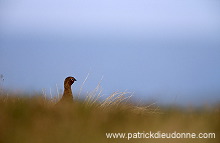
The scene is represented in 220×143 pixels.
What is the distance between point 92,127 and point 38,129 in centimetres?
60

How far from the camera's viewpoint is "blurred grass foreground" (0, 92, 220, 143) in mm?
4770

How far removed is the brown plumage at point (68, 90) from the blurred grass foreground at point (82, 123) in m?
0.25

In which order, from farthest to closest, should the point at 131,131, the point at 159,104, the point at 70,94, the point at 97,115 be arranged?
the point at 159,104, the point at 70,94, the point at 97,115, the point at 131,131

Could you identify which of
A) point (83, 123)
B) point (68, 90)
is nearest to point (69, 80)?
point (68, 90)

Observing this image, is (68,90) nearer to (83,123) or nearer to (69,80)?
(69,80)

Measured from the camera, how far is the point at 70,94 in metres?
6.08

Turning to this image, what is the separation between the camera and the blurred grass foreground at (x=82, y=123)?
4.77m

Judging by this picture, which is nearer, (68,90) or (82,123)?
(82,123)

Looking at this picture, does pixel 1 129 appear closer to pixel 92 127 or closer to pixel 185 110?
pixel 92 127

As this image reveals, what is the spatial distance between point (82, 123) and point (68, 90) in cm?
110

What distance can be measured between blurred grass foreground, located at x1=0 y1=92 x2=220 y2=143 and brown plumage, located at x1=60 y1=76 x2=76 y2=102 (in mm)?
253

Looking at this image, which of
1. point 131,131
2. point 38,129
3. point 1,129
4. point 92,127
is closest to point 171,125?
point 131,131

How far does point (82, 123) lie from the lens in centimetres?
508

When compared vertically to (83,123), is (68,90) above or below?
above
